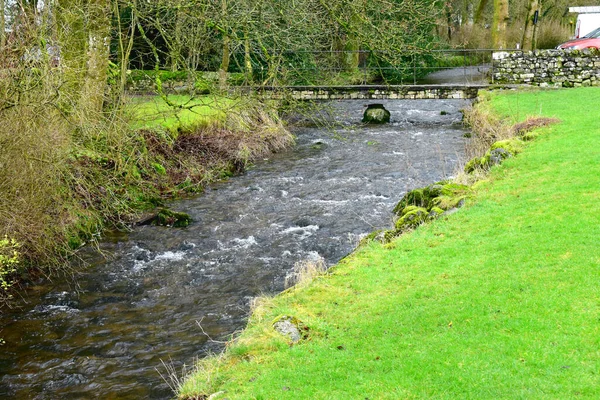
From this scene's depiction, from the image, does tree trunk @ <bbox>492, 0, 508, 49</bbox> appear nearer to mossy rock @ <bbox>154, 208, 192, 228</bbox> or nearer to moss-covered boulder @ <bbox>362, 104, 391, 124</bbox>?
moss-covered boulder @ <bbox>362, 104, 391, 124</bbox>

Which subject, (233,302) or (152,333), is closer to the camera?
(152,333)

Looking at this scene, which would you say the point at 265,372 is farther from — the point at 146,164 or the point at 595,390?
the point at 146,164

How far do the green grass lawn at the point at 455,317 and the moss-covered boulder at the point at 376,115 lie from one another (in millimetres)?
18267

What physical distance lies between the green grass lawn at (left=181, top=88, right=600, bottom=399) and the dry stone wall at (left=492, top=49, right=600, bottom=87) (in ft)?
62.3

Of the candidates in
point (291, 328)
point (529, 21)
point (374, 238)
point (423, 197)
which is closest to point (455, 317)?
point (291, 328)

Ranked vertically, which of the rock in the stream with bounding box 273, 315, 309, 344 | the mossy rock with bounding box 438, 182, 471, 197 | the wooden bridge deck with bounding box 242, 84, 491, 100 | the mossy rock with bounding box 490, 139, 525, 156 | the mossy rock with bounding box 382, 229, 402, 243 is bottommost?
the rock in the stream with bounding box 273, 315, 309, 344

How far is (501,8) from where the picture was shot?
112ft

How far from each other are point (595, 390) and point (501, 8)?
104 ft

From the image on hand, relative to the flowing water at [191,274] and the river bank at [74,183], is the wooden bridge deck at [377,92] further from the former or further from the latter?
the river bank at [74,183]

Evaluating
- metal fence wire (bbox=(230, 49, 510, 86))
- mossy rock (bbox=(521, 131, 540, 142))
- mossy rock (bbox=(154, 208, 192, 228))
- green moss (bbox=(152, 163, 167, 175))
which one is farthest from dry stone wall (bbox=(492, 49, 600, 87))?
mossy rock (bbox=(154, 208, 192, 228))

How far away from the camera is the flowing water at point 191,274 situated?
941 centimetres

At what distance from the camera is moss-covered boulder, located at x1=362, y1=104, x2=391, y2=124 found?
30.2 metres

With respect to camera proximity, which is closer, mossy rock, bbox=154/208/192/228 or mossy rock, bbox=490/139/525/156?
mossy rock, bbox=490/139/525/156

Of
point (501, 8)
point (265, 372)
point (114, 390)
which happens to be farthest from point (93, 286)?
point (501, 8)
